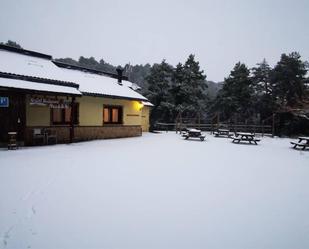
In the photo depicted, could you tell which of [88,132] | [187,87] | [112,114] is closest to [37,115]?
[88,132]

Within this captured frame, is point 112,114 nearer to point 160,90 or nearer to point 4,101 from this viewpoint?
point 4,101

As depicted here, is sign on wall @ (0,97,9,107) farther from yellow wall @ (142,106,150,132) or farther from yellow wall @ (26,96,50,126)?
yellow wall @ (142,106,150,132)

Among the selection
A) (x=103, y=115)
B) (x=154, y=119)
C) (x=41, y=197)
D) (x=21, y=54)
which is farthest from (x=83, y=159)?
(x=154, y=119)

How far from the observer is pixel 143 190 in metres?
5.24

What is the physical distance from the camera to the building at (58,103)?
10922 millimetres

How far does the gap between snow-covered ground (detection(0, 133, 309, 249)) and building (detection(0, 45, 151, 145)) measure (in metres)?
4.11

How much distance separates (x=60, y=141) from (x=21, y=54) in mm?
6071

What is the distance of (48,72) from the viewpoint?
13.1 metres

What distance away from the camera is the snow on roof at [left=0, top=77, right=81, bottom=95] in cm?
1005

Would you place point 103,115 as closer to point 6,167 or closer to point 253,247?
point 6,167

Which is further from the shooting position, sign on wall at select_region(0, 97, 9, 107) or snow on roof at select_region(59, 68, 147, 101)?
snow on roof at select_region(59, 68, 147, 101)

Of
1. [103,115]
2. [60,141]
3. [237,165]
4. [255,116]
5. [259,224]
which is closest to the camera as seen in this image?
[259,224]

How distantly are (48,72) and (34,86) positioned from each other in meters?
2.56

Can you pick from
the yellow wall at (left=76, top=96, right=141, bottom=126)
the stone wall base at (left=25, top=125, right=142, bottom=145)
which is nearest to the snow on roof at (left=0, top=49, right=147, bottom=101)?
the yellow wall at (left=76, top=96, right=141, bottom=126)
